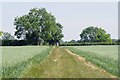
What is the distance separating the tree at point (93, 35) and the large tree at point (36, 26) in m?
46.7

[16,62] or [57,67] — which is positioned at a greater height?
[16,62]

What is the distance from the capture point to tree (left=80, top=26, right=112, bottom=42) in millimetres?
155000

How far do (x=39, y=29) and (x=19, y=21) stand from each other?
8258mm

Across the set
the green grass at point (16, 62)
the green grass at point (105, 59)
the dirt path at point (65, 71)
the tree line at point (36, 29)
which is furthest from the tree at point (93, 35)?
the dirt path at point (65, 71)

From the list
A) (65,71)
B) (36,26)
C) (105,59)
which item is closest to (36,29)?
(36,26)

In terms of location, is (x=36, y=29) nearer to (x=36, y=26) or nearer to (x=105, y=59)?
(x=36, y=26)

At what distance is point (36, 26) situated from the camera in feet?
355

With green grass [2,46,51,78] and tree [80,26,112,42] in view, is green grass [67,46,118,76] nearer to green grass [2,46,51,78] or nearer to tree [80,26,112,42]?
green grass [2,46,51,78]

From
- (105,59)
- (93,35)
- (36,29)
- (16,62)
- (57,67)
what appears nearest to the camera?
(57,67)

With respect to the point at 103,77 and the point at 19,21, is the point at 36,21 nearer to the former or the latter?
the point at 19,21

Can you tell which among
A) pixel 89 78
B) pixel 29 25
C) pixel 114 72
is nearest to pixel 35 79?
pixel 89 78

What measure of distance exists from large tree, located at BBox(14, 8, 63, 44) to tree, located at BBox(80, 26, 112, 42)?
46.7 m

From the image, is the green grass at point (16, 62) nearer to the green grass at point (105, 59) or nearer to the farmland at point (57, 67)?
the farmland at point (57, 67)

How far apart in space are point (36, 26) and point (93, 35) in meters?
61.4
